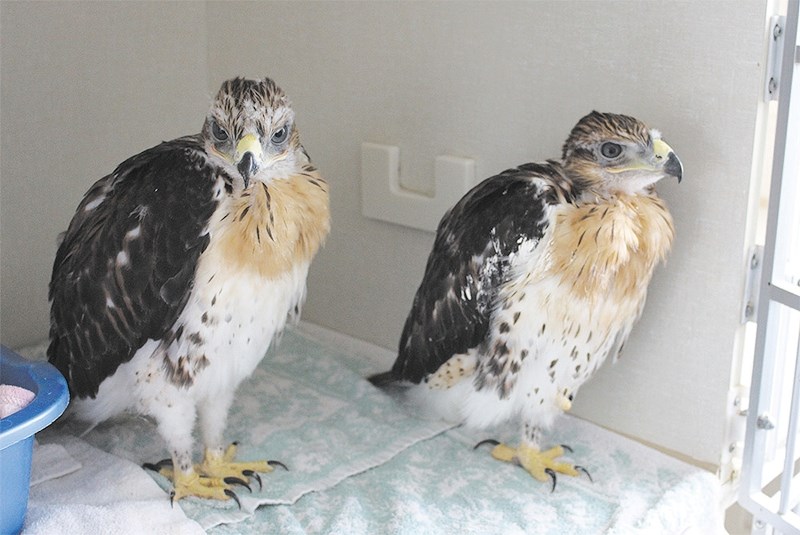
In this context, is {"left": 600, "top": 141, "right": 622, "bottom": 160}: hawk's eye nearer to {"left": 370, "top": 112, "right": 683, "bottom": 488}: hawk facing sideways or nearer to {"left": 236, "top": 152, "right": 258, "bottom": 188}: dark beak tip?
{"left": 370, "top": 112, "right": 683, "bottom": 488}: hawk facing sideways

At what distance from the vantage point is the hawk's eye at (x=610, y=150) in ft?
4.47

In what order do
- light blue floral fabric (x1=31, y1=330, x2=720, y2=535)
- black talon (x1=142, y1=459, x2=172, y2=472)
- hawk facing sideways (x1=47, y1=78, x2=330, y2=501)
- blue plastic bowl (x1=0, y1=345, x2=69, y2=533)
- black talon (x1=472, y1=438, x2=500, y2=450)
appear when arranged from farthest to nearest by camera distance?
black talon (x1=472, y1=438, x2=500, y2=450) → black talon (x1=142, y1=459, x2=172, y2=472) → light blue floral fabric (x1=31, y1=330, x2=720, y2=535) → hawk facing sideways (x1=47, y1=78, x2=330, y2=501) → blue plastic bowl (x1=0, y1=345, x2=69, y2=533)

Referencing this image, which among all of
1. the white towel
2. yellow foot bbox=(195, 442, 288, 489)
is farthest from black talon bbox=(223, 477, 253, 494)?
the white towel

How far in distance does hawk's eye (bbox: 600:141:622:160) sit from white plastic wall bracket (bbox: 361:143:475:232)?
1.16ft

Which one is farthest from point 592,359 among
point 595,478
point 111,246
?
point 111,246

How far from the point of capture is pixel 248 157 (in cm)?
123

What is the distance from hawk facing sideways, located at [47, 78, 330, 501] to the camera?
1288 millimetres

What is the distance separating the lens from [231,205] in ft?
4.29

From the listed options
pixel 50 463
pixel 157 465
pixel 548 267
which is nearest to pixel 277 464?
pixel 157 465

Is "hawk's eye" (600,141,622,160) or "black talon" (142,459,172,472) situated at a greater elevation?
"hawk's eye" (600,141,622,160)

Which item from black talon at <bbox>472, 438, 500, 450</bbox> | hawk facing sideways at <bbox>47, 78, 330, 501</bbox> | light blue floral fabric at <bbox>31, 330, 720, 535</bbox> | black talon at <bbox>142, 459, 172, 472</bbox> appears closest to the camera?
hawk facing sideways at <bbox>47, 78, 330, 501</bbox>

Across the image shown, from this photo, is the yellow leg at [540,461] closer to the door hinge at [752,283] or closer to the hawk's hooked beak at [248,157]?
the door hinge at [752,283]

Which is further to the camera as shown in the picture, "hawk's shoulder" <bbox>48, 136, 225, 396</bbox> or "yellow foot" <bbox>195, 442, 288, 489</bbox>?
"yellow foot" <bbox>195, 442, 288, 489</bbox>

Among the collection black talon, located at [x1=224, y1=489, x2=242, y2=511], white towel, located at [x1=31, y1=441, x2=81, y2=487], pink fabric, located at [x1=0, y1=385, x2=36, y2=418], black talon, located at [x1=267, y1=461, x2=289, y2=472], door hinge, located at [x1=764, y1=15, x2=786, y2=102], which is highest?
door hinge, located at [x1=764, y1=15, x2=786, y2=102]
